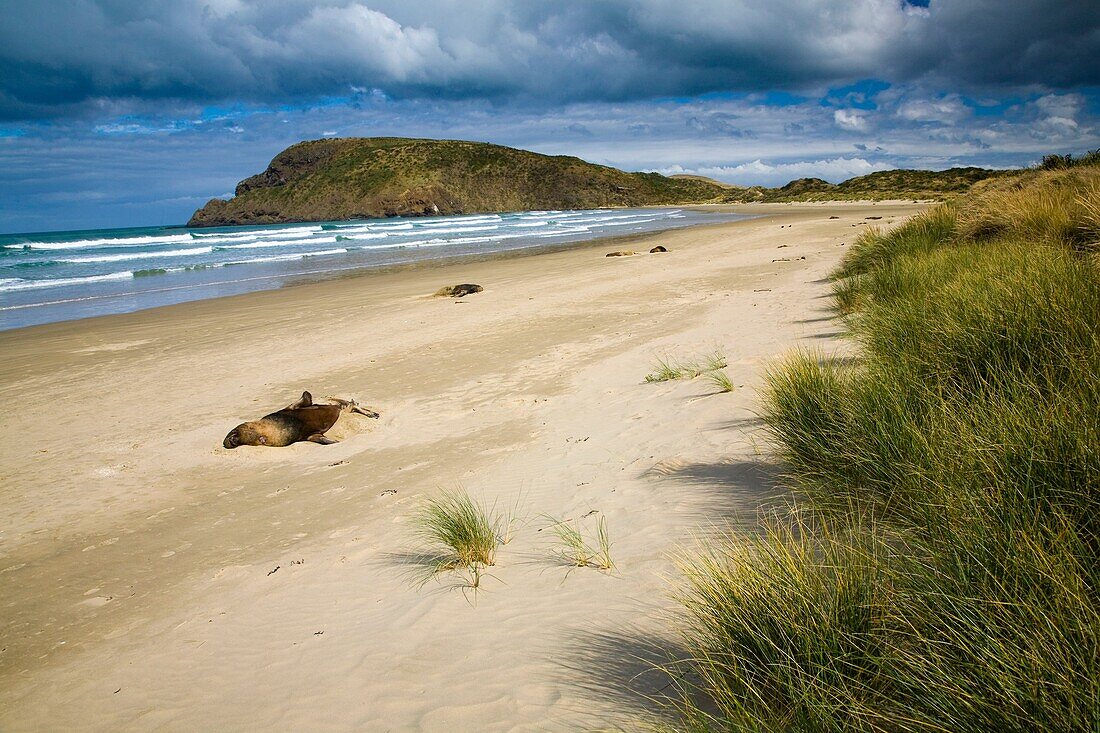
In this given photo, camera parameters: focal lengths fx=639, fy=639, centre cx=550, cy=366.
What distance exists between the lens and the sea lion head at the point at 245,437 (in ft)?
22.8

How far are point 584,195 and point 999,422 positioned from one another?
121863 millimetres

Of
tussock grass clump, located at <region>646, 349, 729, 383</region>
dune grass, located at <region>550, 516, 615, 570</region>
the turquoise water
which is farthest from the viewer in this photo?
the turquoise water

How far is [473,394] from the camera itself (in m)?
8.12

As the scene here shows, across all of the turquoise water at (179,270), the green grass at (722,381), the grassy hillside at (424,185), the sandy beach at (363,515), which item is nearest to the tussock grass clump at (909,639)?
the sandy beach at (363,515)

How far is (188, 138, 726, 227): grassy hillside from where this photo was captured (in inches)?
4471

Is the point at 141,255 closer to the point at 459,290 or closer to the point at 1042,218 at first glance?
the point at 459,290

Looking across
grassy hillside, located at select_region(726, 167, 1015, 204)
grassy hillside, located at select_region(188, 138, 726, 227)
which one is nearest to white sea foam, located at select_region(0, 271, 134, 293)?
grassy hillside, located at select_region(726, 167, 1015, 204)

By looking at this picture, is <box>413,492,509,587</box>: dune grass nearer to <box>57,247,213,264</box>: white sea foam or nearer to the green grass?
the green grass

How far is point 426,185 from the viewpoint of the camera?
4281 inches

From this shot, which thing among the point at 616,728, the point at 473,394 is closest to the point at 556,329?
the point at 473,394

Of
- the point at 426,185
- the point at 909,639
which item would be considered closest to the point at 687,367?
the point at 909,639

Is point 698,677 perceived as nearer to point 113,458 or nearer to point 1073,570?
point 1073,570

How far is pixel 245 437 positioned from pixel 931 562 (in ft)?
21.8

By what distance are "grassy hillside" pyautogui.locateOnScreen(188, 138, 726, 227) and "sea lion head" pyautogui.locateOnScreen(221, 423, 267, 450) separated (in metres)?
103
